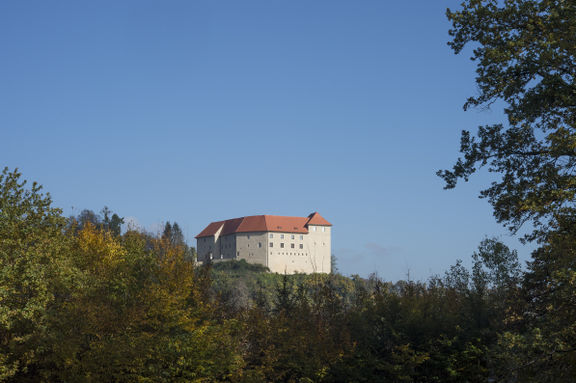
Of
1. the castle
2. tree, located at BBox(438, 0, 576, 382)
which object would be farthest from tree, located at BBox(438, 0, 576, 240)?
the castle

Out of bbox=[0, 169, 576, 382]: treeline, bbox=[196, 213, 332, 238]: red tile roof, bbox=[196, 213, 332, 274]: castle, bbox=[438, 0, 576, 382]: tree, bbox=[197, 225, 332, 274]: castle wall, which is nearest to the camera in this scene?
bbox=[438, 0, 576, 382]: tree

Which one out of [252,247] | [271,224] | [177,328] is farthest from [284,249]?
[177,328]

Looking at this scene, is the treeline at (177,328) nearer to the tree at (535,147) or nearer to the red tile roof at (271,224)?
the tree at (535,147)

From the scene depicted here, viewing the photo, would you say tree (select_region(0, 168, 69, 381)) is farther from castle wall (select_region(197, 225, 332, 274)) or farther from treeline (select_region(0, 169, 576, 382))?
castle wall (select_region(197, 225, 332, 274))

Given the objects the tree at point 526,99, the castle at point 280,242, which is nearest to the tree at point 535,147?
the tree at point 526,99

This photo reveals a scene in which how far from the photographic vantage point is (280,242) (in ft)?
438

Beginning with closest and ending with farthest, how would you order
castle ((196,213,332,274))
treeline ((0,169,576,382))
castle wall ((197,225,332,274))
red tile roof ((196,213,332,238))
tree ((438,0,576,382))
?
tree ((438,0,576,382)) < treeline ((0,169,576,382)) < castle wall ((197,225,332,274)) < castle ((196,213,332,274)) < red tile roof ((196,213,332,238))

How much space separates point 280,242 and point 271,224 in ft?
14.5

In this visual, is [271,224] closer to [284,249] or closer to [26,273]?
[284,249]

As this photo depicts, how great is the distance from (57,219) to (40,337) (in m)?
5.86

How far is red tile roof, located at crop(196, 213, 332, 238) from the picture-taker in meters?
134

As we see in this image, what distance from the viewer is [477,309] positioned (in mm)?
29766

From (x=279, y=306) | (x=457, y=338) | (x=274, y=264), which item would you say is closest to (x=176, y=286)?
(x=279, y=306)

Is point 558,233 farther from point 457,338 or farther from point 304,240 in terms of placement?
point 304,240
